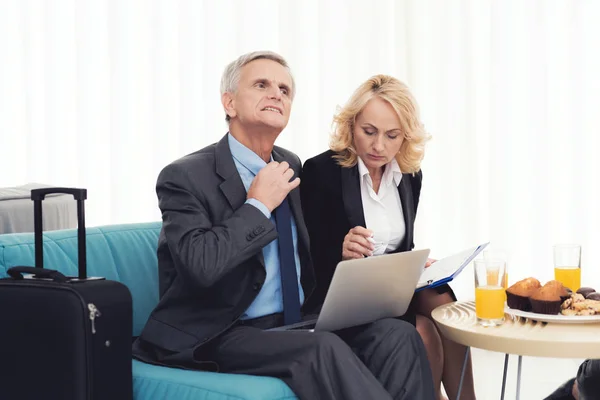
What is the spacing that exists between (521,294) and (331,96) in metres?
2.52

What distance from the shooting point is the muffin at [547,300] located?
1.84 m

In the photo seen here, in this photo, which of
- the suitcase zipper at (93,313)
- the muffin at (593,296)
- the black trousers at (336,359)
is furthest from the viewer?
the muffin at (593,296)

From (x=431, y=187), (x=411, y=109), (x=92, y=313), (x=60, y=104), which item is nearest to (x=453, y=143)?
(x=431, y=187)

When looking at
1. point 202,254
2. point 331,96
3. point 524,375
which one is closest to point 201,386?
point 202,254

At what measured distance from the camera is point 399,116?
2.27 metres

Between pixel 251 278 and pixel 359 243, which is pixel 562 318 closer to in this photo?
pixel 359 243

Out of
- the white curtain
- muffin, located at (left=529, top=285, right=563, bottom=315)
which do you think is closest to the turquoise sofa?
muffin, located at (left=529, top=285, right=563, bottom=315)

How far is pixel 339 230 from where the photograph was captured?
7.26ft

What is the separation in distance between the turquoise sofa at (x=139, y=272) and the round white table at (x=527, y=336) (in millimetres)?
462

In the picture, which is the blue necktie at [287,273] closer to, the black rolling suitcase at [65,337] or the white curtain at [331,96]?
the black rolling suitcase at [65,337]

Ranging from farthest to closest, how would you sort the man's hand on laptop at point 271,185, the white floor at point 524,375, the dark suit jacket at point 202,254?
the white floor at point 524,375, the man's hand on laptop at point 271,185, the dark suit jacket at point 202,254

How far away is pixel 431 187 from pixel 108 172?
5.96ft

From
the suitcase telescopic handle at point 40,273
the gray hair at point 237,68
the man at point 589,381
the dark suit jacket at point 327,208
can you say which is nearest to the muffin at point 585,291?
the man at point 589,381

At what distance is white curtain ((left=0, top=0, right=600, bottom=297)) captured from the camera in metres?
3.99
